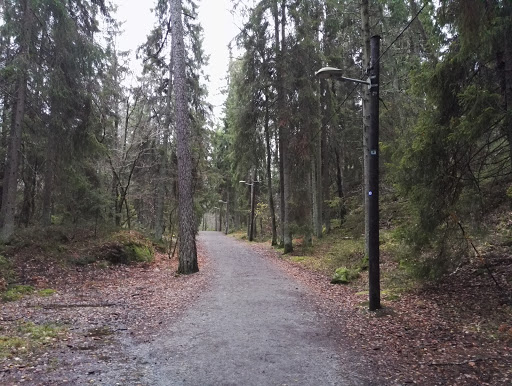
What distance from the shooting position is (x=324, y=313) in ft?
23.5

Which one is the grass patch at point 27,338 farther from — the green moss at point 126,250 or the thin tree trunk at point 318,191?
the thin tree trunk at point 318,191

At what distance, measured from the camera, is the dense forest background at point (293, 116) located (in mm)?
6809

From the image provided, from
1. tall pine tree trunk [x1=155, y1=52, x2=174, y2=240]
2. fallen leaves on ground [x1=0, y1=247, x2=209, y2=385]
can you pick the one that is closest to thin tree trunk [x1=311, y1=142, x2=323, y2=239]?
tall pine tree trunk [x1=155, y1=52, x2=174, y2=240]

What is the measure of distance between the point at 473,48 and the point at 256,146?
515 inches

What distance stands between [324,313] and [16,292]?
22.7 ft

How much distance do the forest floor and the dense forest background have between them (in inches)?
39.3

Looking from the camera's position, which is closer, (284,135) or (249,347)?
(249,347)

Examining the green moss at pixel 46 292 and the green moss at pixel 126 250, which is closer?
the green moss at pixel 46 292

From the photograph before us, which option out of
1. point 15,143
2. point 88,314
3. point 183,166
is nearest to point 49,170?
point 15,143

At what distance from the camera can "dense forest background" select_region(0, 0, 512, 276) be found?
6809 mm

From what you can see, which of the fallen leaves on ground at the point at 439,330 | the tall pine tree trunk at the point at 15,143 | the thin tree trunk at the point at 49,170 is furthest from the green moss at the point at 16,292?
the fallen leaves on ground at the point at 439,330

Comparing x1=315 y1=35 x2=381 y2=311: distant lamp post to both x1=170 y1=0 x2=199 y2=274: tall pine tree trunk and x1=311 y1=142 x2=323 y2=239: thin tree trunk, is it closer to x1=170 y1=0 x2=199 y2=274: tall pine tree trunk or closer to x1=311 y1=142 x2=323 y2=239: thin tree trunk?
x1=170 y1=0 x2=199 y2=274: tall pine tree trunk

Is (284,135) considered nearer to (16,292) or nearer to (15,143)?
(15,143)

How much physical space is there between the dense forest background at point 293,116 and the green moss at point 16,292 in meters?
2.88
